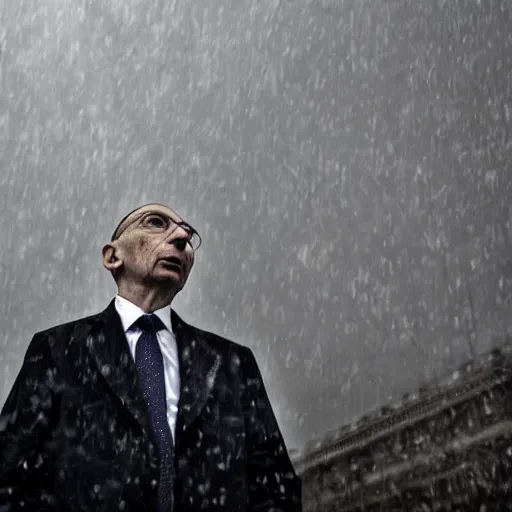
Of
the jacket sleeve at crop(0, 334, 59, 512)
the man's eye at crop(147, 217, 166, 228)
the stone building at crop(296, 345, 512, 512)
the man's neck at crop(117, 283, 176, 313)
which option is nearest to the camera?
the jacket sleeve at crop(0, 334, 59, 512)

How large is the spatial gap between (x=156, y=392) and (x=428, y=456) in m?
2.29

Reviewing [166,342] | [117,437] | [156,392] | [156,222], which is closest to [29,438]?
[117,437]

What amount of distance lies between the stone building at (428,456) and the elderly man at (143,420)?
68.3 inches

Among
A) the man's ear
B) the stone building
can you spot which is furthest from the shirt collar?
the stone building

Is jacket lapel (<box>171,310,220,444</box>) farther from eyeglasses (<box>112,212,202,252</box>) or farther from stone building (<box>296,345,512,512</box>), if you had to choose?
stone building (<box>296,345,512,512</box>)

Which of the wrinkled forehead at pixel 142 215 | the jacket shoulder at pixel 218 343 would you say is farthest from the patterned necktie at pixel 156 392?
the wrinkled forehead at pixel 142 215

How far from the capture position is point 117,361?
2.30 metres

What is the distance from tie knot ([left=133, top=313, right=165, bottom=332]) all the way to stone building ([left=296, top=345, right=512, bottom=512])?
1930 mm

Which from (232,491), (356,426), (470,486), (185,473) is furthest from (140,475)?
(356,426)

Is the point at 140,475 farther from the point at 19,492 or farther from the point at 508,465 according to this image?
the point at 508,465

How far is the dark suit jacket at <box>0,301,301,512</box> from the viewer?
2148mm

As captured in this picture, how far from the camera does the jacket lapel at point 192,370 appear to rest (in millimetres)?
2252

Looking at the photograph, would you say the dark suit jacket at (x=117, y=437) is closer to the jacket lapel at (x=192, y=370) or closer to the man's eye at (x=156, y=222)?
the jacket lapel at (x=192, y=370)

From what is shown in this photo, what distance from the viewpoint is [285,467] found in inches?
93.0
